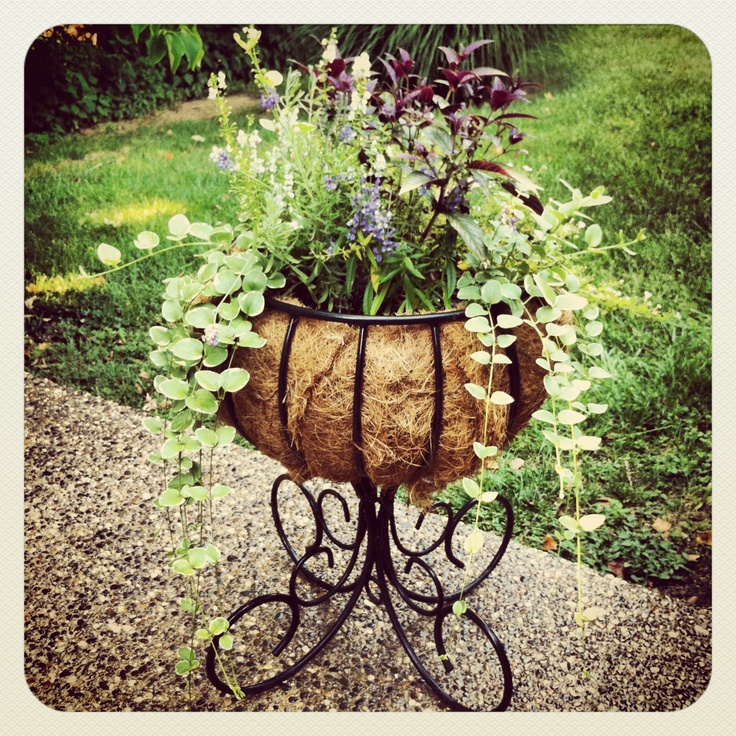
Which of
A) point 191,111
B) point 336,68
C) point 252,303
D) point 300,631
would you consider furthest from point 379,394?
point 191,111

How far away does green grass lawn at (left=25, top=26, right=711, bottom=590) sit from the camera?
7.09 feet

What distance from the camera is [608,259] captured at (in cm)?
271

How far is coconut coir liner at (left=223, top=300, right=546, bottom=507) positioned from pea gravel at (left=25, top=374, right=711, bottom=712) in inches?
24.6

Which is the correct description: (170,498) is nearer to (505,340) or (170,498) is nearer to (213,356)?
(213,356)

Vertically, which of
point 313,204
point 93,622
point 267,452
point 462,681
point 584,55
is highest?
point 584,55

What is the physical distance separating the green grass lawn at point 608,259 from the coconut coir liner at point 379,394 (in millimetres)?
848

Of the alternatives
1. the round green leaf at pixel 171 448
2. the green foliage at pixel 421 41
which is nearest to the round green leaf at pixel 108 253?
the round green leaf at pixel 171 448

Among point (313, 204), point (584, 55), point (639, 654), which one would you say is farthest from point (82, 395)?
point (584, 55)

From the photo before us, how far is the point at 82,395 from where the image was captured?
263cm

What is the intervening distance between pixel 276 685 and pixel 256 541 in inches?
20.0

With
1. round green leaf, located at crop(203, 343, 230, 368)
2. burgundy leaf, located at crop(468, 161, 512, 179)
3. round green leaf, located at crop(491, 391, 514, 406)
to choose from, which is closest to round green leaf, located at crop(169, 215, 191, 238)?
round green leaf, located at crop(203, 343, 230, 368)

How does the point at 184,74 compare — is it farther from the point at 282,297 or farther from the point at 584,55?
the point at 282,297

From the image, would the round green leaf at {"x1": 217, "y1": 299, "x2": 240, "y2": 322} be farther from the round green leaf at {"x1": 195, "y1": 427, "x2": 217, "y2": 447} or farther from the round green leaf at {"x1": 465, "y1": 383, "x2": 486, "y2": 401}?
the round green leaf at {"x1": 465, "y1": 383, "x2": 486, "y2": 401}

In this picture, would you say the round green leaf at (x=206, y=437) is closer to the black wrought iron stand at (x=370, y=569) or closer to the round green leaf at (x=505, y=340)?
the black wrought iron stand at (x=370, y=569)
